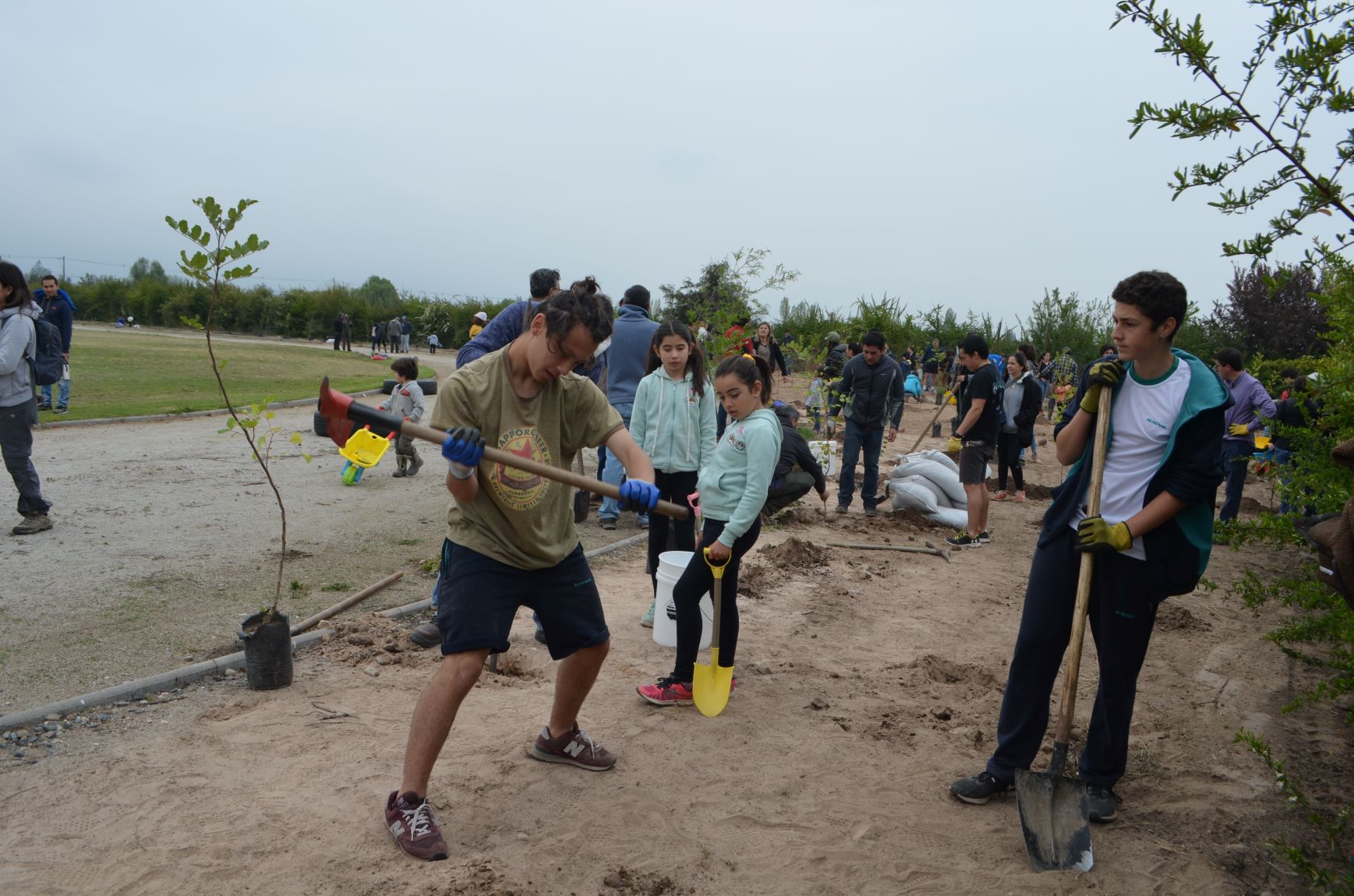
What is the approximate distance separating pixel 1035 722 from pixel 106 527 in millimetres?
6982

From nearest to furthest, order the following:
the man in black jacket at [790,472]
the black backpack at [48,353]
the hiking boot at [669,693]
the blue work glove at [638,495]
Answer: the blue work glove at [638,495] < the hiking boot at [669,693] < the man in black jacket at [790,472] < the black backpack at [48,353]

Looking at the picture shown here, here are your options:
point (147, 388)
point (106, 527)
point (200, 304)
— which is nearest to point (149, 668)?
point (106, 527)

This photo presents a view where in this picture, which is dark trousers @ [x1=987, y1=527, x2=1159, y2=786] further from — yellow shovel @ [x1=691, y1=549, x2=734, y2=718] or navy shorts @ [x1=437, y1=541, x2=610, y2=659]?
navy shorts @ [x1=437, y1=541, x2=610, y2=659]

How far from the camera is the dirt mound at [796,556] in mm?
7523

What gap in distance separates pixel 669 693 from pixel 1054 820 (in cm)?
184

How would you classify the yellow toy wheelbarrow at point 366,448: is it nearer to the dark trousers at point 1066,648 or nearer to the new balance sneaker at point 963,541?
the new balance sneaker at point 963,541

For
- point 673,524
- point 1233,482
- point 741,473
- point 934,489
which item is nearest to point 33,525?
point 673,524

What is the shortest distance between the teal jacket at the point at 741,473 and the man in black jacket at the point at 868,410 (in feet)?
16.9

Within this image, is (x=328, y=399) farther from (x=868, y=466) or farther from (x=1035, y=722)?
(x=868, y=466)

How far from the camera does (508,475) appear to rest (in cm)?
323

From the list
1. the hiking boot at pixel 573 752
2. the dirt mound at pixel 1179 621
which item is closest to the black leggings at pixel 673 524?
the hiking boot at pixel 573 752

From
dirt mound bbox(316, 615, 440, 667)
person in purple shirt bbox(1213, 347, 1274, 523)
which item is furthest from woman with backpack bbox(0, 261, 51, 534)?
person in purple shirt bbox(1213, 347, 1274, 523)

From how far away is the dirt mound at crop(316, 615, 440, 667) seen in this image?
16.1ft

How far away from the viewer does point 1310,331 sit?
24984mm
